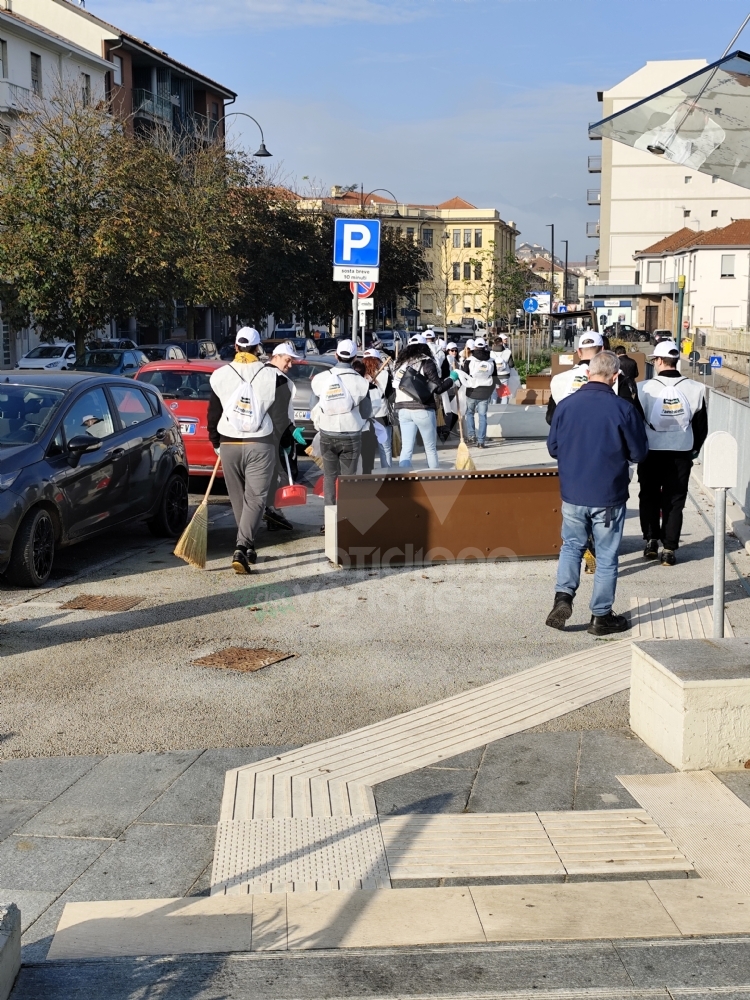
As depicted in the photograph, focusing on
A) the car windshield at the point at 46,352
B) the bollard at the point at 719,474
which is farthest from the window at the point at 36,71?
the bollard at the point at 719,474

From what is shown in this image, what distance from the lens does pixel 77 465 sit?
9422mm

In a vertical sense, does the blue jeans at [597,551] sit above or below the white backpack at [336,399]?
below

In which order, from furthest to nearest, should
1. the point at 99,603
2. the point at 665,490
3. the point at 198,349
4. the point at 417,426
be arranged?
the point at 198,349 < the point at 417,426 < the point at 665,490 < the point at 99,603

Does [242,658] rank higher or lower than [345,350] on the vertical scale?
lower

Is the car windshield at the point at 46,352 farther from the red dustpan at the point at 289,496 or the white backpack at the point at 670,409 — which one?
the white backpack at the point at 670,409

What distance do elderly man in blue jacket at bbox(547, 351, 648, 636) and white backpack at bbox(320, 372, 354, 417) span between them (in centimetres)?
296

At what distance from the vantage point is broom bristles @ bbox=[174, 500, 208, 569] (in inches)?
367

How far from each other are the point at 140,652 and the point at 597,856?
375 centimetres

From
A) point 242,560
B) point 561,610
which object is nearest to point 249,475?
point 242,560

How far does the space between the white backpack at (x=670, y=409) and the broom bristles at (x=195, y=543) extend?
12.4 feet

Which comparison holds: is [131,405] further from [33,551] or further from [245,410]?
[33,551]

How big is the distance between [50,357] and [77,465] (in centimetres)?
2931

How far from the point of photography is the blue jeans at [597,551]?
7.53 m

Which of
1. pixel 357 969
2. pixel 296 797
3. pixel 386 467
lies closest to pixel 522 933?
pixel 357 969
